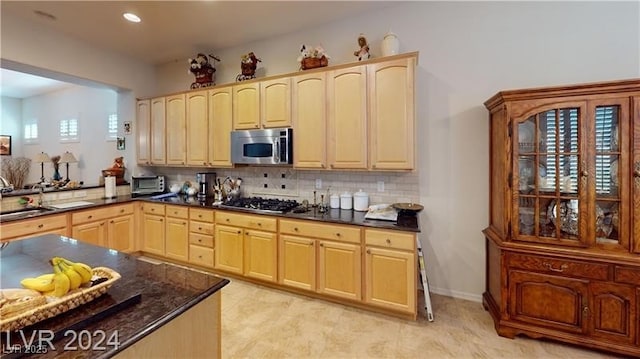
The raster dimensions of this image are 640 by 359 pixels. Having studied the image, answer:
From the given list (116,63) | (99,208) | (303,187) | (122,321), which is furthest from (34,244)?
(116,63)

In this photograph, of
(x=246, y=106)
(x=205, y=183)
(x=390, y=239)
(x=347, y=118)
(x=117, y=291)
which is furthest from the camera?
(x=205, y=183)

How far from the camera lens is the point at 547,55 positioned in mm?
2635

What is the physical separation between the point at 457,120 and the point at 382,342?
220 centimetres

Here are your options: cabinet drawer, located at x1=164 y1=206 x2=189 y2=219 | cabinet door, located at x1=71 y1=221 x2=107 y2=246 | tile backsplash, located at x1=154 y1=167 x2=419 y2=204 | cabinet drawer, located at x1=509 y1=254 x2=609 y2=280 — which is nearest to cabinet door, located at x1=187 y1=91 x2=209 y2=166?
tile backsplash, located at x1=154 y1=167 x2=419 y2=204

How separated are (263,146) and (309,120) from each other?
0.68 metres

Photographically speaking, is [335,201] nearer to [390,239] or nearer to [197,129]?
[390,239]

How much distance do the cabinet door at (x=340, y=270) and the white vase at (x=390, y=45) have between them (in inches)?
76.3

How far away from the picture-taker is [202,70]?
415cm

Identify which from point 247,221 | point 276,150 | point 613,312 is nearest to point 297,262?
point 247,221

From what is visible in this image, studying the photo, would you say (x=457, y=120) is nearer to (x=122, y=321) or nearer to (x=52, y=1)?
(x=122, y=321)

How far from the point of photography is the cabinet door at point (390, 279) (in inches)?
100

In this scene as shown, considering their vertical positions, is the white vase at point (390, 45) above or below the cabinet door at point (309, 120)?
above

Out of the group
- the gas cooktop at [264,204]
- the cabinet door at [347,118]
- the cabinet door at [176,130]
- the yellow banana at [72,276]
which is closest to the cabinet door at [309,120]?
the cabinet door at [347,118]

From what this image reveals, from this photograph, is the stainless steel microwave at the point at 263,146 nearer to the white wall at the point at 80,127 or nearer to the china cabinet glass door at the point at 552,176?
the china cabinet glass door at the point at 552,176
